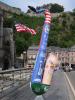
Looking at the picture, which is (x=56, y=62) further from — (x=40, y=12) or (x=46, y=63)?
(x=40, y=12)

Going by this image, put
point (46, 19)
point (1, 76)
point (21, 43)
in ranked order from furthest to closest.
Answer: point (21, 43) → point (1, 76) → point (46, 19)

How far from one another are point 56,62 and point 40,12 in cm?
92

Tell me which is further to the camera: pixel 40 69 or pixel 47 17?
pixel 47 17

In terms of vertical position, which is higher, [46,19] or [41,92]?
[46,19]

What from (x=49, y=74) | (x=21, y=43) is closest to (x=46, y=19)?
(x=49, y=74)

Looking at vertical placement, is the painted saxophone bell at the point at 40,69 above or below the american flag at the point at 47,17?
below

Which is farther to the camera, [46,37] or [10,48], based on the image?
[10,48]

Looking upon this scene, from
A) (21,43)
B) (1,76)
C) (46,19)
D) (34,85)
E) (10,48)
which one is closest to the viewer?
(34,85)

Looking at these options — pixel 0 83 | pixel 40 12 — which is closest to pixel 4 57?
pixel 0 83

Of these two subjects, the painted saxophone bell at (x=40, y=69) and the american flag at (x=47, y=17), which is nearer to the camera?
the painted saxophone bell at (x=40, y=69)

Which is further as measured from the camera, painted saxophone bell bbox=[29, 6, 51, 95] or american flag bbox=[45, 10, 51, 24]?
american flag bbox=[45, 10, 51, 24]

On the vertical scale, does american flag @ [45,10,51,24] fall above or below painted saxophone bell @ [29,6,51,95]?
above

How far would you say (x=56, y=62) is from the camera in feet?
20.5

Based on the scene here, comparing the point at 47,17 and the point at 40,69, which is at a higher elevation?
the point at 47,17
